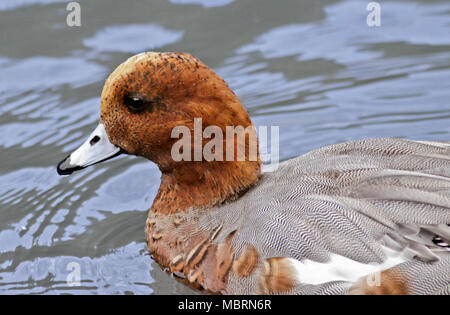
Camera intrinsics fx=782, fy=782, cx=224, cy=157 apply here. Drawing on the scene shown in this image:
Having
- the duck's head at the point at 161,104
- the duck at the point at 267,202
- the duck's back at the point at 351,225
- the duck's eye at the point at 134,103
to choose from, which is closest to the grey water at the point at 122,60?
the duck at the point at 267,202

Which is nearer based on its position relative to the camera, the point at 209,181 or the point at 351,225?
the point at 351,225

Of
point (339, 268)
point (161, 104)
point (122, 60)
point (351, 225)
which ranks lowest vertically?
point (339, 268)

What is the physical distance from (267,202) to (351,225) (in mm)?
563

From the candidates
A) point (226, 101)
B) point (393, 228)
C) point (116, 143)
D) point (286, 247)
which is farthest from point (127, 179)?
point (393, 228)

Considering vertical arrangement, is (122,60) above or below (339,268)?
above

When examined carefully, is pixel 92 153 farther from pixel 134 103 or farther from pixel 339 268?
pixel 339 268

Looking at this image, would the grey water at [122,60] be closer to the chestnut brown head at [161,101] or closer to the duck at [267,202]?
the duck at [267,202]

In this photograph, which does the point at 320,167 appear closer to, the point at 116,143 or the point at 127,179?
the point at 116,143

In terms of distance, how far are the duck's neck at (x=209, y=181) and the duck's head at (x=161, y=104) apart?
2cm

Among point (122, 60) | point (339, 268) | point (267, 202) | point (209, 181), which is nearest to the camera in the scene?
point (339, 268)

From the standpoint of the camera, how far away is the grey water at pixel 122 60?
19.1 ft

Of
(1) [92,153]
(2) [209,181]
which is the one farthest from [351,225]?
(1) [92,153]

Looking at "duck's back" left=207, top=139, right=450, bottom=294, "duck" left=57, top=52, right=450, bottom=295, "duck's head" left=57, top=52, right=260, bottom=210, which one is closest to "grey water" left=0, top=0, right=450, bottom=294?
"duck" left=57, top=52, right=450, bottom=295

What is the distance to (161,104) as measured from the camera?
5031mm
